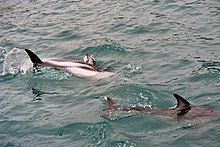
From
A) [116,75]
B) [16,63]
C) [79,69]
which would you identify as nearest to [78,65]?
[79,69]

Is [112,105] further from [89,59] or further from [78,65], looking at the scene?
[89,59]

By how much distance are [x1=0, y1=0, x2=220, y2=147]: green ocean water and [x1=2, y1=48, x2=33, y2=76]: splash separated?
31 millimetres

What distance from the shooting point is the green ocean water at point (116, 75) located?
8180mm

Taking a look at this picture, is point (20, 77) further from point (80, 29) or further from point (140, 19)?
point (140, 19)

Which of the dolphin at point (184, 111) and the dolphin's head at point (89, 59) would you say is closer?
the dolphin at point (184, 111)

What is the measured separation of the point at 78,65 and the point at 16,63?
224cm

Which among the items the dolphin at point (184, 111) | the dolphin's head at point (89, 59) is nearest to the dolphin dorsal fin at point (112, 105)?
the dolphin at point (184, 111)

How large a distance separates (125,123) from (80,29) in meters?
7.45

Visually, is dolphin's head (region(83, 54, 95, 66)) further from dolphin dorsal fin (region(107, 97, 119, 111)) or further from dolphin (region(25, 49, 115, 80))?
dolphin dorsal fin (region(107, 97, 119, 111))

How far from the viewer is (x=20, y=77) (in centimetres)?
1170

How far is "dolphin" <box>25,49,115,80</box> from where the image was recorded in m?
11.1

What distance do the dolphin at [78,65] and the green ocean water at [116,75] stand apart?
0.67 ft

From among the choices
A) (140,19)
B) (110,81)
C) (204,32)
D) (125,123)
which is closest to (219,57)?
(204,32)

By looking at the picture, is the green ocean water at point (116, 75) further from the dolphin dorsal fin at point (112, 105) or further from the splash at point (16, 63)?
the dolphin dorsal fin at point (112, 105)
